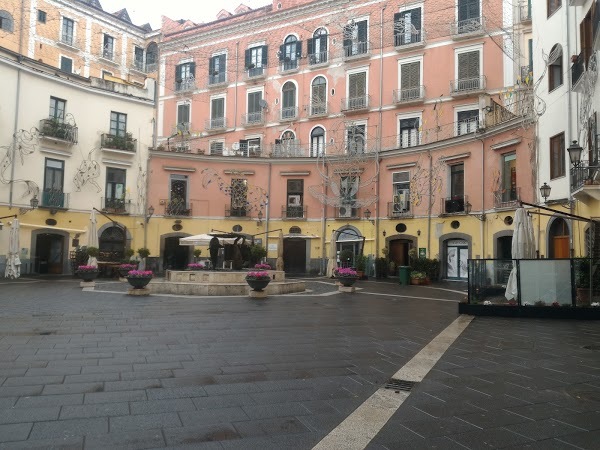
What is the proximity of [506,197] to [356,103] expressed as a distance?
1217 cm

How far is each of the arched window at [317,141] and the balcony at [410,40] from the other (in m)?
6.94

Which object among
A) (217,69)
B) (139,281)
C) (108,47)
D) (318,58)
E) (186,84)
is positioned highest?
(108,47)

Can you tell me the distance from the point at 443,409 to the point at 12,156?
24477 millimetres

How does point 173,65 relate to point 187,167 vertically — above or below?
above

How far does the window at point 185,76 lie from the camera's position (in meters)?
34.8

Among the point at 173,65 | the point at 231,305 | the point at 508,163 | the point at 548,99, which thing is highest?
the point at 173,65

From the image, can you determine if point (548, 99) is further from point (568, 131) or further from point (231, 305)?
point (231, 305)

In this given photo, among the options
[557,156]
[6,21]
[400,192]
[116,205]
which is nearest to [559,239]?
[557,156]

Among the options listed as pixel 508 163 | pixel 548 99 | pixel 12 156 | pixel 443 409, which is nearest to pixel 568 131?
pixel 548 99

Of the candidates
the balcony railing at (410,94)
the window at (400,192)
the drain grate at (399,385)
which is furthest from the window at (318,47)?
the drain grate at (399,385)

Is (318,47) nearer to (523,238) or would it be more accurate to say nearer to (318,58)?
(318,58)

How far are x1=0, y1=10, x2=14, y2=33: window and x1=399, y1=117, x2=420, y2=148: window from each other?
985 inches

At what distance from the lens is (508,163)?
21.1 meters

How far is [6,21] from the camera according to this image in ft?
95.7
